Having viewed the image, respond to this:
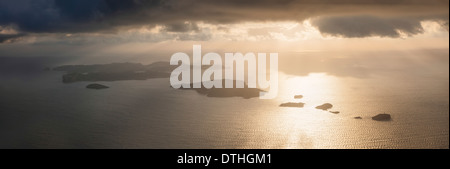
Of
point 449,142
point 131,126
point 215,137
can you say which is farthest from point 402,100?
point 131,126

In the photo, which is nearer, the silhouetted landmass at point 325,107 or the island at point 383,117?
the island at point 383,117

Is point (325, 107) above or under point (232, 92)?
under

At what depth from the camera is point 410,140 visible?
96.6 m

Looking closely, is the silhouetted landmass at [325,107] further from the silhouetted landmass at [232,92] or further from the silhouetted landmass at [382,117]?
the silhouetted landmass at [232,92]

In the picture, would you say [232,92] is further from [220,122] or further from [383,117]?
[383,117]

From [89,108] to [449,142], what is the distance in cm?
14121

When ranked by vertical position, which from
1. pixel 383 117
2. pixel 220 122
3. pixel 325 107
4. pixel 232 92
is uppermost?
pixel 232 92

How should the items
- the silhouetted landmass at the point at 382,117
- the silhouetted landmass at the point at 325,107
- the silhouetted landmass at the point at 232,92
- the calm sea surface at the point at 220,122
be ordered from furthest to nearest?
the silhouetted landmass at the point at 232,92 → the silhouetted landmass at the point at 325,107 → the silhouetted landmass at the point at 382,117 → the calm sea surface at the point at 220,122

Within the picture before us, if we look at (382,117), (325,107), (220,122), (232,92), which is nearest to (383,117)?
(382,117)

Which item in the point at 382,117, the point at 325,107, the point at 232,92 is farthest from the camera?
the point at 232,92

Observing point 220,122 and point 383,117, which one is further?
point 220,122

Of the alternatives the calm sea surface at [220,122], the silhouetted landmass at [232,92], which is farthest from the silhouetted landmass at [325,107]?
the silhouetted landmass at [232,92]

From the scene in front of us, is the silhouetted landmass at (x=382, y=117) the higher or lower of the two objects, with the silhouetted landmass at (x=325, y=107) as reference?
lower
